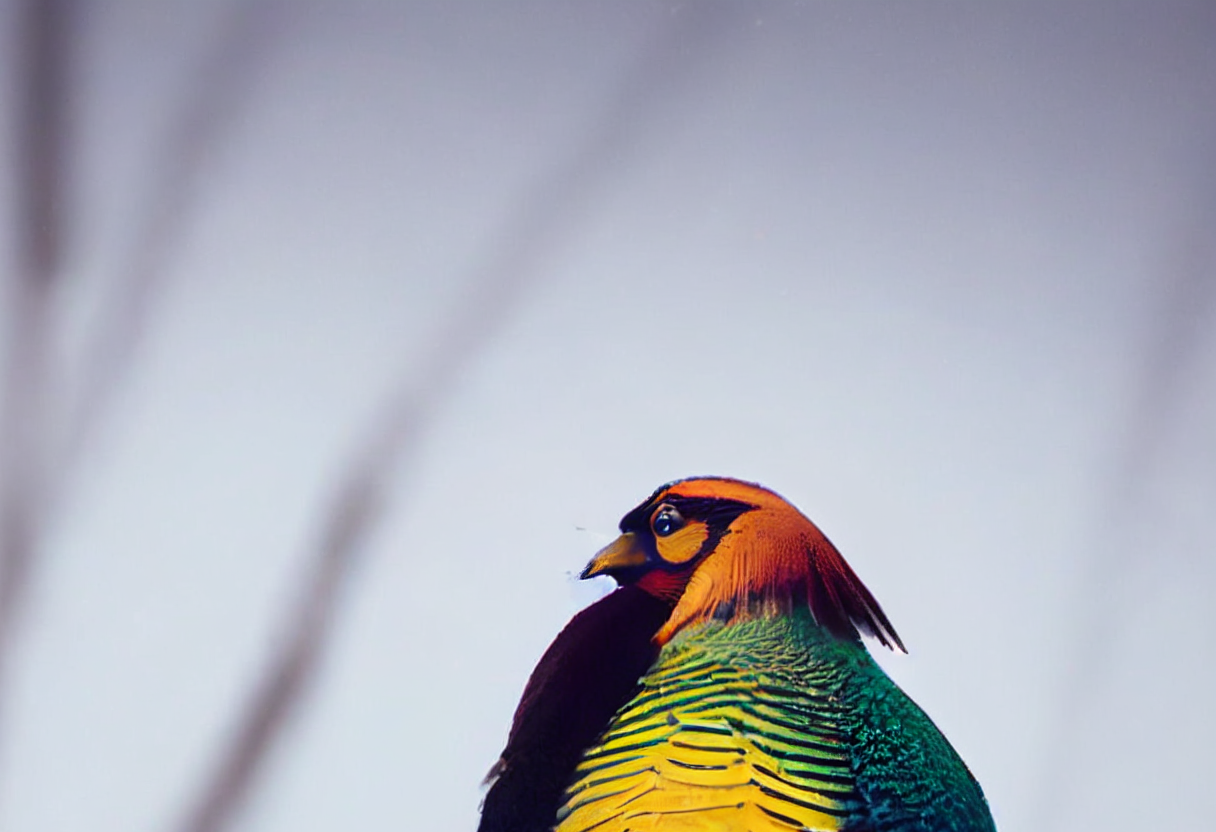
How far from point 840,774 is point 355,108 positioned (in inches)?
24.6

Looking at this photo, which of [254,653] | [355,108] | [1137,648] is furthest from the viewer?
[1137,648]

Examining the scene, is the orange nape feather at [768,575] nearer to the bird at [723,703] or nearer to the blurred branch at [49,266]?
the bird at [723,703]

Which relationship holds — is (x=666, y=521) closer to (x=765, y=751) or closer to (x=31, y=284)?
(x=765, y=751)

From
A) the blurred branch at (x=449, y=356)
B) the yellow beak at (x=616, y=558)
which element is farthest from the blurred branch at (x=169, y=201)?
the yellow beak at (x=616, y=558)

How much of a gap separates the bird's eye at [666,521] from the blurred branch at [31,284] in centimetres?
43

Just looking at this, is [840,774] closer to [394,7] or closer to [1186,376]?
[1186,376]

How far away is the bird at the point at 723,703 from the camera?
0.74 m

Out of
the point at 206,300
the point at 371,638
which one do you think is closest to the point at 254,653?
the point at 371,638

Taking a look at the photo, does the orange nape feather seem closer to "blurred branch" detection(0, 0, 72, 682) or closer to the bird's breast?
the bird's breast

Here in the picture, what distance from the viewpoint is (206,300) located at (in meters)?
0.80

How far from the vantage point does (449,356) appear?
0.86 metres

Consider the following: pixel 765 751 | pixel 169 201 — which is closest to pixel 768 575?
pixel 765 751

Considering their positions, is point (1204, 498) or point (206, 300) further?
point (1204, 498)

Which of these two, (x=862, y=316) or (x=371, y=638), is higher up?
(x=862, y=316)
